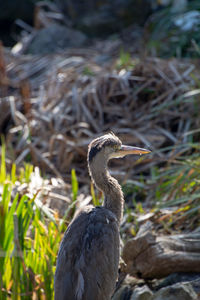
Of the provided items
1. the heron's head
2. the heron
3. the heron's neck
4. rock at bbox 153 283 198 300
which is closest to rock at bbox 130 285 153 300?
rock at bbox 153 283 198 300

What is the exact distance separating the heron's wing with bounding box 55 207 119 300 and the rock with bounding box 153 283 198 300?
374 millimetres

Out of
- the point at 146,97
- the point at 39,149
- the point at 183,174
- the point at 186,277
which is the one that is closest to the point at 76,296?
the point at 186,277

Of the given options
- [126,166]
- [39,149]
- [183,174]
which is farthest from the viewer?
[39,149]

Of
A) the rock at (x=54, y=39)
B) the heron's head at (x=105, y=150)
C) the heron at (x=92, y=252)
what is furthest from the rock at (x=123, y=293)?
the rock at (x=54, y=39)

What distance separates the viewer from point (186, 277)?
11.8 feet

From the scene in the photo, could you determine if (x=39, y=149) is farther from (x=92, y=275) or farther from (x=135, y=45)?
(x=135, y=45)

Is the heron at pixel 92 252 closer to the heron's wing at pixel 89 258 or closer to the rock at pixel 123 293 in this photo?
the heron's wing at pixel 89 258

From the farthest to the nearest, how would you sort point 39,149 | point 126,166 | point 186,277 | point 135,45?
1. point 135,45
2. point 39,149
3. point 126,166
4. point 186,277

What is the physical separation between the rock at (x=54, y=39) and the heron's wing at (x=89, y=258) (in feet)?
26.0

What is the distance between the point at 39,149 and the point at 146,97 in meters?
1.61

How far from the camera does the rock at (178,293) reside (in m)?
3.21

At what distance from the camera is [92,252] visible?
3.08m

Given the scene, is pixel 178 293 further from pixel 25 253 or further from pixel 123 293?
pixel 25 253

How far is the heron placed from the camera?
9.71 feet
